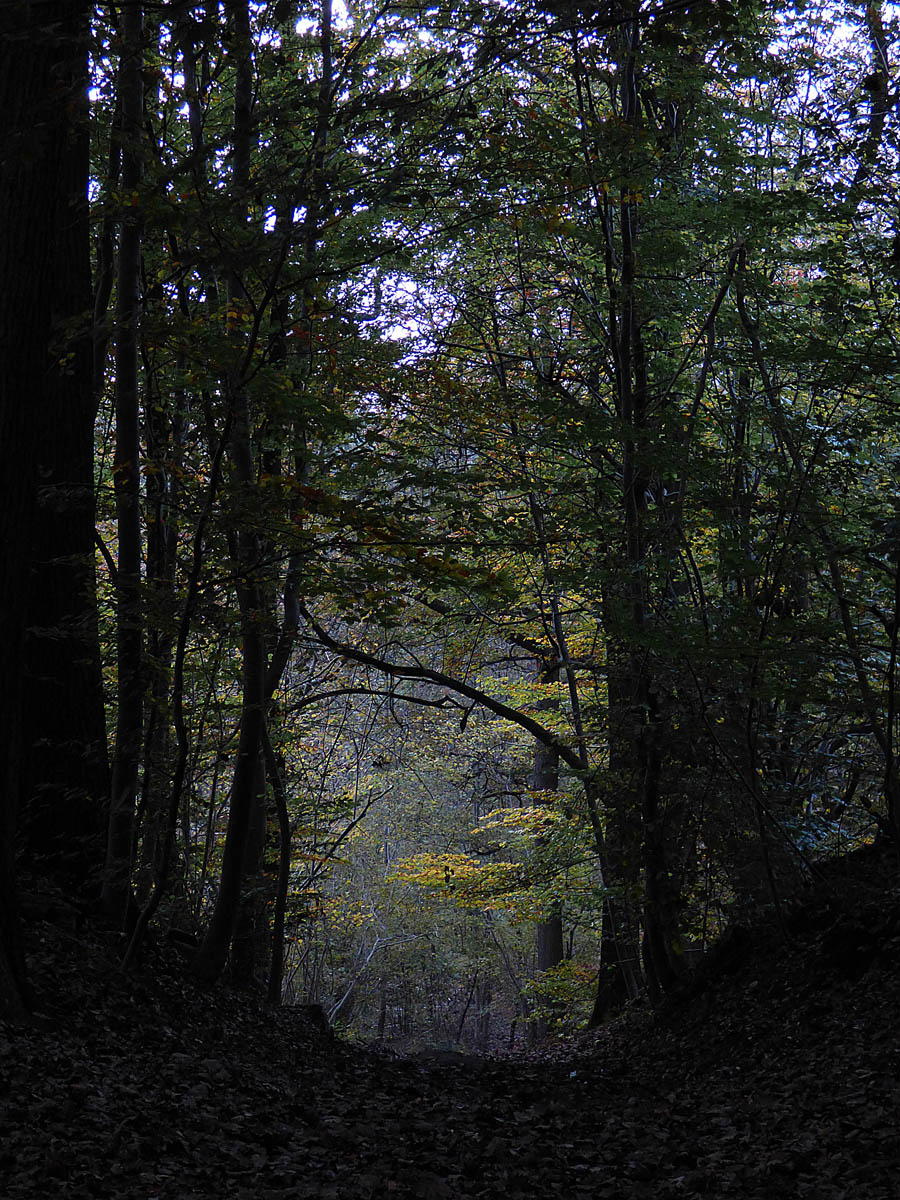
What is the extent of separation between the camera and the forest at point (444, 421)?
4.80 m

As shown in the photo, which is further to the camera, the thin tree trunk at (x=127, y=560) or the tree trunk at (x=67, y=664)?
the tree trunk at (x=67, y=664)

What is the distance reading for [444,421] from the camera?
10.4m

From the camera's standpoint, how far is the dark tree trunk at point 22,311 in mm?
4191

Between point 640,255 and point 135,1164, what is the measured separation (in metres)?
6.91

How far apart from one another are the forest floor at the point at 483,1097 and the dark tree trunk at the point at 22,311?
95 centimetres

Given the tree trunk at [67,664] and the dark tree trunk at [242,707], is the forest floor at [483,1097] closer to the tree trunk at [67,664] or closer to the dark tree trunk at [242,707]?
the dark tree trunk at [242,707]

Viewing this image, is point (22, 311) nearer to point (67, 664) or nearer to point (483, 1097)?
point (67, 664)

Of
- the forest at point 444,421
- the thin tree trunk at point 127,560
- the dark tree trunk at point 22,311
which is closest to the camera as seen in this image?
the dark tree trunk at point 22,311

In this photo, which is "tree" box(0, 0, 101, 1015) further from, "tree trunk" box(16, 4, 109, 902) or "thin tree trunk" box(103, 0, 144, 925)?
"tree trunk" box(16, 4, 109, 902)

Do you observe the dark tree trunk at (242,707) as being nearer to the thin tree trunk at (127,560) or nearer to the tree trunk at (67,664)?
the thin tree trunk at (127,560)

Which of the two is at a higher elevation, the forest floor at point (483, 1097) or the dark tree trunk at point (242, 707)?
the dark tree trunk at point (242, 707)

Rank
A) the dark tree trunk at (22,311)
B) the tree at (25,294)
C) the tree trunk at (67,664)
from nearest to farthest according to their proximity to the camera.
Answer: the tree at (25,294), the dark tree trunk at (22,311), the tree trunk at (67,664)

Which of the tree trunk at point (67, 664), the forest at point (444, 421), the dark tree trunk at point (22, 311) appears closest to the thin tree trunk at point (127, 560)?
the forest at point (444, 421)

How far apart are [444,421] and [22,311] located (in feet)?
20.2
